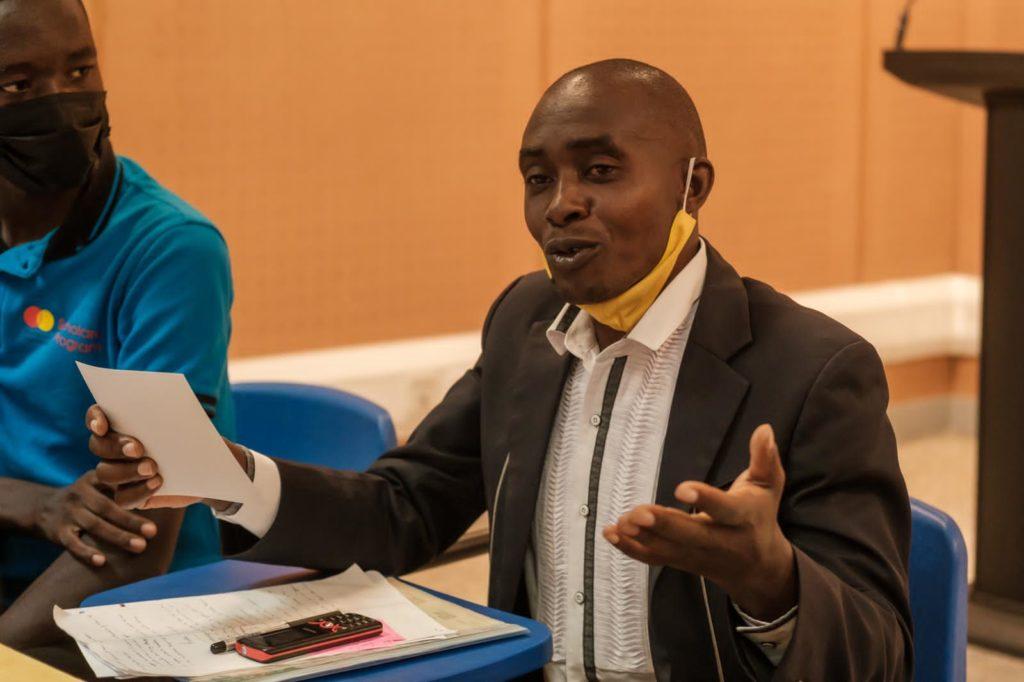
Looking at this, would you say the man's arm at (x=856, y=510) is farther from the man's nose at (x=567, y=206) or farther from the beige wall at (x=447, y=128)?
the beige wall at (x=447, y=128)

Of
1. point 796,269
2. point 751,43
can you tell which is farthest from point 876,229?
point 751,43

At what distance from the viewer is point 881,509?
1585mm

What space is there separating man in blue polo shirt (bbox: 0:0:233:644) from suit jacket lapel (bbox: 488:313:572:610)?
1.72 ft

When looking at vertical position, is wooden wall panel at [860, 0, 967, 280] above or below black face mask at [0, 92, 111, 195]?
below

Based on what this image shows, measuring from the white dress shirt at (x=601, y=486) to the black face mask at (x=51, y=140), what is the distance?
0.70 metres

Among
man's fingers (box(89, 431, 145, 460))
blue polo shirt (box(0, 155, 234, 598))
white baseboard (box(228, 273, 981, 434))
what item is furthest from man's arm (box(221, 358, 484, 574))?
white baseboard (box(228, 273, 981, 434))

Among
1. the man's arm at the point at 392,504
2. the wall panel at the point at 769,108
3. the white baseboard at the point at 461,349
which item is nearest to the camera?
the man's arm at the point at 392,504

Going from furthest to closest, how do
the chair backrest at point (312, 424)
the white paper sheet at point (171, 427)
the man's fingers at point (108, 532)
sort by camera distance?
the chair backrest at point (312, 424) < the man's fingers at point (108, 532) < the white paper sheet at point (171, 427)

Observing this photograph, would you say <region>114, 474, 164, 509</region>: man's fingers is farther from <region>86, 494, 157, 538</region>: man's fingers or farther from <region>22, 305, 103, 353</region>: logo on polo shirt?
<region>22, 305, 103, 353</region>: logo on polo shirt

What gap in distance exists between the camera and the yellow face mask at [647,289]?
1.75m

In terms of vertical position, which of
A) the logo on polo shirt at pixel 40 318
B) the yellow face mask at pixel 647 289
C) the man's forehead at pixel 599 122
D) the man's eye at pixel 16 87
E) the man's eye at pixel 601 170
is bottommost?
the logo on polo shirt at pixel 40 318

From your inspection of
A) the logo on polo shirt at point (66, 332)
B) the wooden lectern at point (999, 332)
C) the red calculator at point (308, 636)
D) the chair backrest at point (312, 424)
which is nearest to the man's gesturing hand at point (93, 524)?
the logo on polo shirt at point (66, 332)

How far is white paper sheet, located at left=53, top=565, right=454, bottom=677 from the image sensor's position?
59.2 inches

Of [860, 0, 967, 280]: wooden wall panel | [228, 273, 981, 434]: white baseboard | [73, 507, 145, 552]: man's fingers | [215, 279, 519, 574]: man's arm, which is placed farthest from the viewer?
[860, 0, 967, 280]: wooden wall panel
